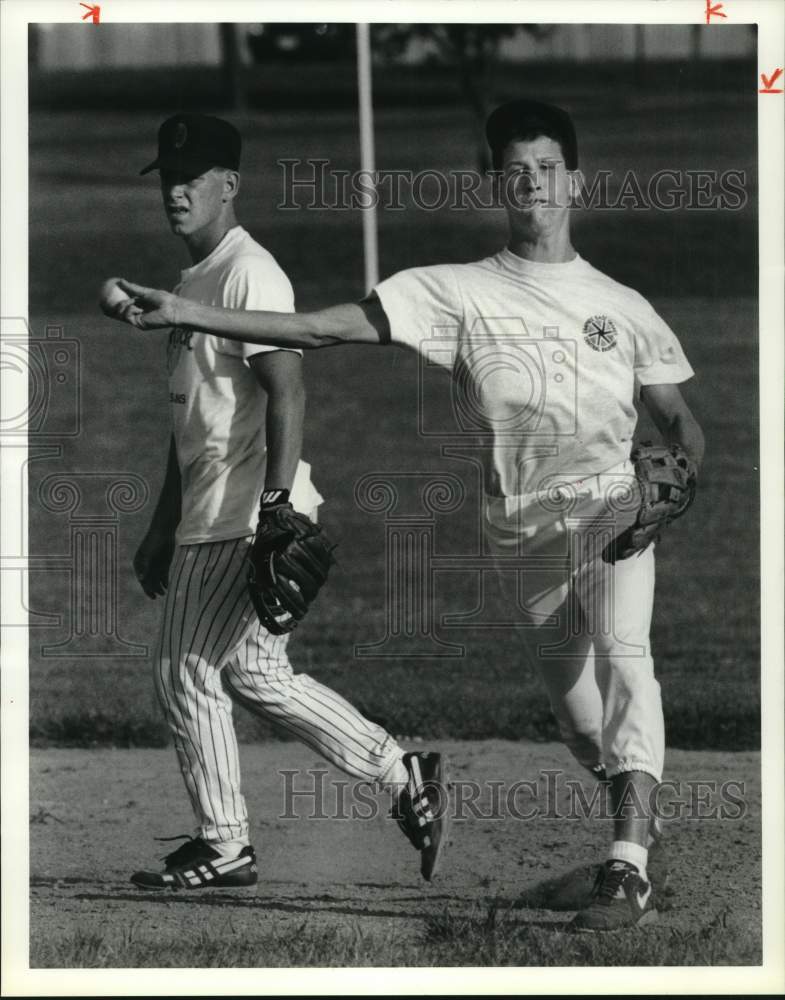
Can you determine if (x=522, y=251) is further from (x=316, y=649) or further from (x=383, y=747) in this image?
(x=316, y=649)

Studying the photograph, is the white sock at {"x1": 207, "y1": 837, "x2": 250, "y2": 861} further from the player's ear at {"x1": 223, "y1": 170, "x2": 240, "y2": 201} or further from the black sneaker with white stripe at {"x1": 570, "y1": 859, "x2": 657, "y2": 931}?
the player's ear at {"x1": 223, "y1": 170, "x2": 240, "y2": 201}

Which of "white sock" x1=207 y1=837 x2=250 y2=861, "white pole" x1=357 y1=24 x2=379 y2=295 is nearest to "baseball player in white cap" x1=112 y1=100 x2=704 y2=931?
"white pole" x1=357 y1=24 x2=379 y2=295

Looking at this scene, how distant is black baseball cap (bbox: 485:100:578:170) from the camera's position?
5.02 meters

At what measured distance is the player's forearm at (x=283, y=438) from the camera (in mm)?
4852

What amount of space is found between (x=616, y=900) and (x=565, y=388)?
4.51 feet

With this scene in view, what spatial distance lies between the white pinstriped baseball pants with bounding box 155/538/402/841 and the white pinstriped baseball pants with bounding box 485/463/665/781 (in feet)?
1.74

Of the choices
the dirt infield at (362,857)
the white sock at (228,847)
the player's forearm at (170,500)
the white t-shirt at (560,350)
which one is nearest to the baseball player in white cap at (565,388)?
the white t-shirt at (560,350)

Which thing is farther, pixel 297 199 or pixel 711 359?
pixel 711 359

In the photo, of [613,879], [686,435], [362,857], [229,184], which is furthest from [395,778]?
[229,184]

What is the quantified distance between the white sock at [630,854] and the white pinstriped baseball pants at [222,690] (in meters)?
0.65

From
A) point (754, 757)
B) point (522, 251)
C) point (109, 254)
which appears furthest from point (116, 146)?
point (754, 757)

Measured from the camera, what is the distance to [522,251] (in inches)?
199

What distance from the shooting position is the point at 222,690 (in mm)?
5055

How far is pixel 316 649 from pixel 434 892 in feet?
6.23
